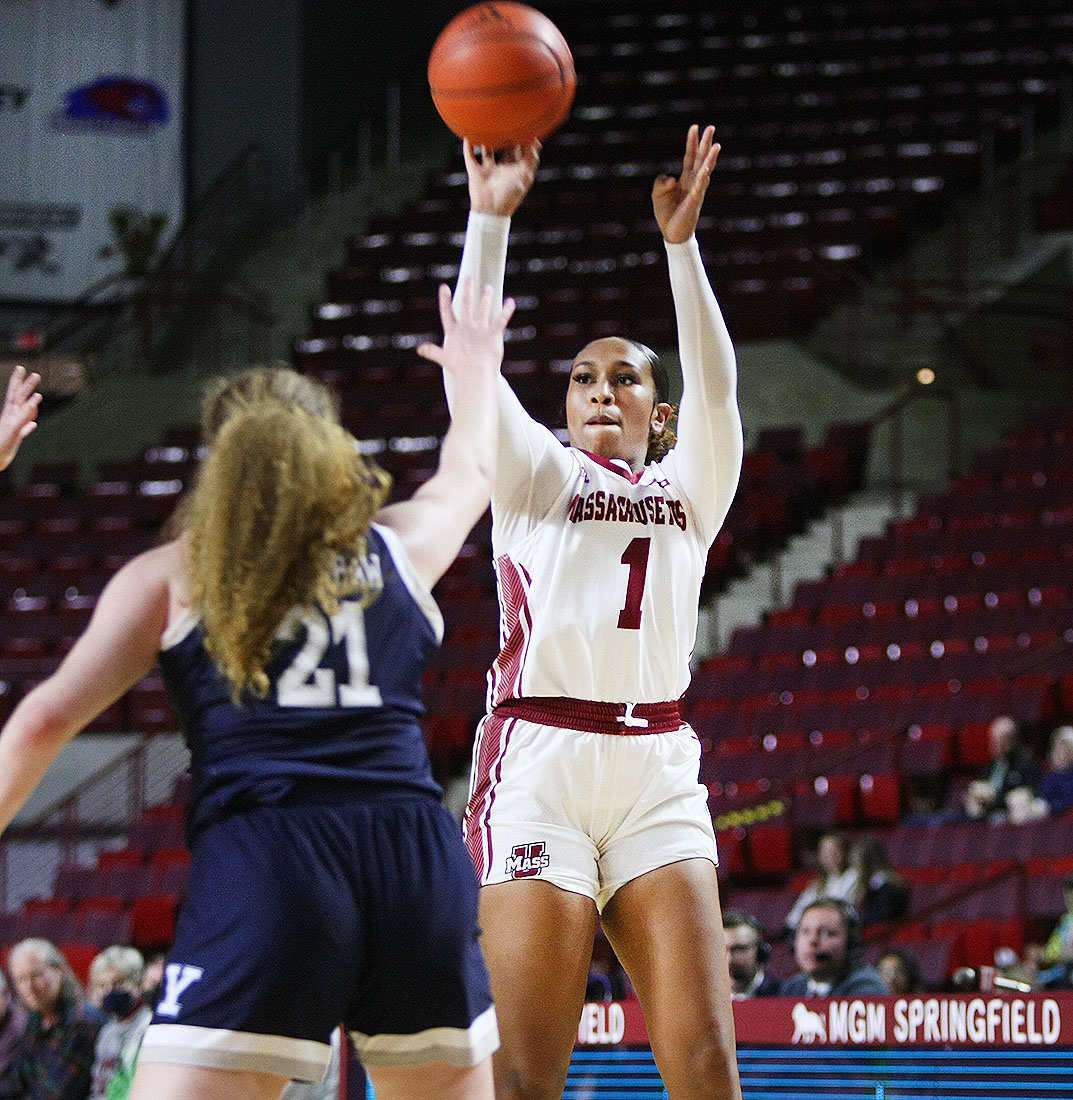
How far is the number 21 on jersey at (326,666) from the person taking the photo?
110 inches

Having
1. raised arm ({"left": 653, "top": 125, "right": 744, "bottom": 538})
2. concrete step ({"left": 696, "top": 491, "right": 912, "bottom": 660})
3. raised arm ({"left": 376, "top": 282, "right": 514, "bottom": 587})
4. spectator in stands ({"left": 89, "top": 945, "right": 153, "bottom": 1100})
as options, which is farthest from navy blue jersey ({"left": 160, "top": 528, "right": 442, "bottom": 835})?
concrete step ({"left": 696, "top": 491, "right": 912, "bottom": 660})

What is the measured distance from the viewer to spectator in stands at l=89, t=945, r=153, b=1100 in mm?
7820

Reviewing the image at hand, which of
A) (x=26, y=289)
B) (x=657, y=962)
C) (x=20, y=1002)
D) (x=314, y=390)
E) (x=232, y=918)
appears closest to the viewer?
(x=232, y=918)

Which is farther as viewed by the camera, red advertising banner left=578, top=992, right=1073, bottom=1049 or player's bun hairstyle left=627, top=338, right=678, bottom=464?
red advertising banner left=578, top=992, right=1073, bottom=1049

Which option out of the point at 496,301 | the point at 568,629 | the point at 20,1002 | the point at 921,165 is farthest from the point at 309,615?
the point at 921,165

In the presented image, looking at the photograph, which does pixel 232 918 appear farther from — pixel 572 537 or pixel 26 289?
pixel 26 289

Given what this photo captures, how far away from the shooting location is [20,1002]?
347 inches

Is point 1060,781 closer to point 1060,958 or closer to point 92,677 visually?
point 1060,958

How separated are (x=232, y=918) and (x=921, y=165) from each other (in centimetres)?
1912

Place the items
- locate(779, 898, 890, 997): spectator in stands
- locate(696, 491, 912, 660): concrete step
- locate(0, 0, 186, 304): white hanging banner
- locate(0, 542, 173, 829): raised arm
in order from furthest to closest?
locate(0, 0, 186, 304): white hanging banner
locate(696, 491, 912, 660): concrete step
locate(779, 898, 890, 997): spectator in stands
locate(0, 542, 173, 829): raised arm

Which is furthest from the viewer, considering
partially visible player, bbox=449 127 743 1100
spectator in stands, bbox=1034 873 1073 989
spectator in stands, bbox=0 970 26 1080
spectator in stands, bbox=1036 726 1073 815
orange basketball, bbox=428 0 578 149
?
spectator in stands, bbox=1036 726 1073 815

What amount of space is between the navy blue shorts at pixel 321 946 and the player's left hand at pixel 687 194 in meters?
1.83

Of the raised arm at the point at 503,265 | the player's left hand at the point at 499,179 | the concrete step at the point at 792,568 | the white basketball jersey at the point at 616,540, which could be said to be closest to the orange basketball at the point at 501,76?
the raised arm at the point at 503,265

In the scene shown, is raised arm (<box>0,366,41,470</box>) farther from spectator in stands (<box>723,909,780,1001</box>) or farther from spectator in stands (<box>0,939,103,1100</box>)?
spectator in stands (<box>0,939,103,1100</box>)
